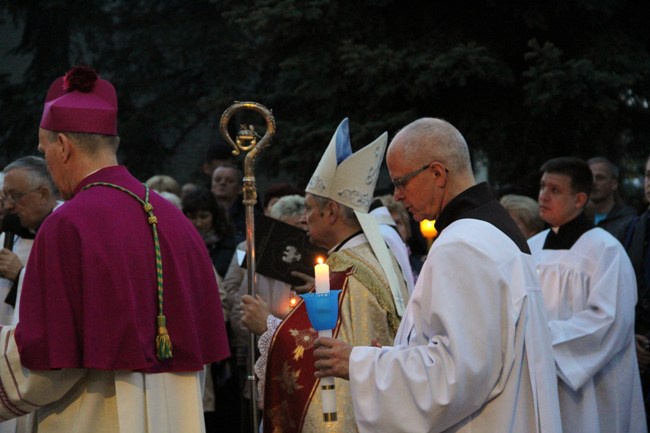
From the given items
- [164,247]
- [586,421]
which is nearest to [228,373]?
[586,421]

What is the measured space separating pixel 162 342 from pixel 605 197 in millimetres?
6172

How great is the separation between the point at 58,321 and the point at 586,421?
3.83m

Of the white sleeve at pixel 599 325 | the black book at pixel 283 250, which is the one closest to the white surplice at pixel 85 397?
the black book at pixel 283 250

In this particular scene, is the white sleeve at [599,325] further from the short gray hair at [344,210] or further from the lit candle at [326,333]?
the lit candle at [326,333]

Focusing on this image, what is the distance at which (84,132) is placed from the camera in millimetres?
4715

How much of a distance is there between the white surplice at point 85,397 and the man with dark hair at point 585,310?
3.12m

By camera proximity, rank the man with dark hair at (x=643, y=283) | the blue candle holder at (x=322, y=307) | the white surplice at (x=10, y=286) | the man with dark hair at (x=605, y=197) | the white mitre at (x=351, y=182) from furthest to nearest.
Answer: the man with dark hair at (x=605, y=197) → the man with dark hair at (x=643, y=283) → the white surplice at (x=10, y=286) → the white mitre at (x=351, y=182) → the blue candle holder at (x=322, y=307)

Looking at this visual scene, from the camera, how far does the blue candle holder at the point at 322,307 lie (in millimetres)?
4238

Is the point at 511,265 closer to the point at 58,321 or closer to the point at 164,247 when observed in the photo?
the point at 164,247

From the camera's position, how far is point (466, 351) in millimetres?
4102

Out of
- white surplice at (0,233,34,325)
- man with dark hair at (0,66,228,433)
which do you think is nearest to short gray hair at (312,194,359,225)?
man with dark hair at (0,66,228,433)

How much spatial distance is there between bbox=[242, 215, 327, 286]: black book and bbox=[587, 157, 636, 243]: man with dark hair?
304cm

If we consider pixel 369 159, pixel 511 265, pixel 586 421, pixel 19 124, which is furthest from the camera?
pixel 19 124

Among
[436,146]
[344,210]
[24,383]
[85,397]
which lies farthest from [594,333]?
[24,383]
